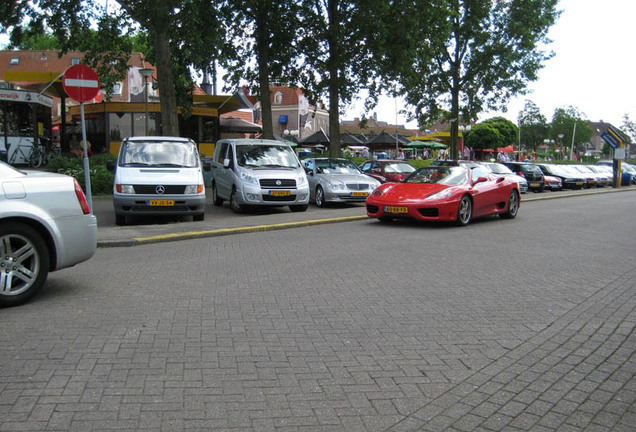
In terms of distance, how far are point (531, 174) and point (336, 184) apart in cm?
1612

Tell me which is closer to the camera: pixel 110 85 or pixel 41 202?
pixel 41 202

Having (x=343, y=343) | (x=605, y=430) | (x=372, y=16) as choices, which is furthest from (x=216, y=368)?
(x=372, y=16)

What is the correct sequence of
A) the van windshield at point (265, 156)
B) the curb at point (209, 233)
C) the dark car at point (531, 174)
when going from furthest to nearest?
the dark car at point (531, 174) < the van windshield at point (265, 156) < the curb at point (209, 233)

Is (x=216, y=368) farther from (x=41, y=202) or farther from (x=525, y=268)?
(x=525, y=268)

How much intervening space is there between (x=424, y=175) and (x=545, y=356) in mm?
9331

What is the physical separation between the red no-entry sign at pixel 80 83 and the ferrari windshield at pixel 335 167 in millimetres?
8946

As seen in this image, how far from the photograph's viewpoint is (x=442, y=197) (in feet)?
39.2

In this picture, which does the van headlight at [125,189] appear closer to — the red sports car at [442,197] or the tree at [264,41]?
the red sports car at [442,197]

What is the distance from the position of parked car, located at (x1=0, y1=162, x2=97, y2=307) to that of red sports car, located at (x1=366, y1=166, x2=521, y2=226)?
739cm

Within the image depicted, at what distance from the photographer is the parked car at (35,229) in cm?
529

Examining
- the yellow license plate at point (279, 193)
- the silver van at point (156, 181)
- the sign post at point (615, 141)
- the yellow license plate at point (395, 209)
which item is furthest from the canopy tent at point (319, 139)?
the yellow license plate at point (395, 209)

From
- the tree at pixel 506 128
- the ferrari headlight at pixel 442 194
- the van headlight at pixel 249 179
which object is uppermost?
the tree at pixel 506 128

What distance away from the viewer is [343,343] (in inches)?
174

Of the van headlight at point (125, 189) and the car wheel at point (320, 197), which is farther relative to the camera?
the car wheel at point (320, 197)
